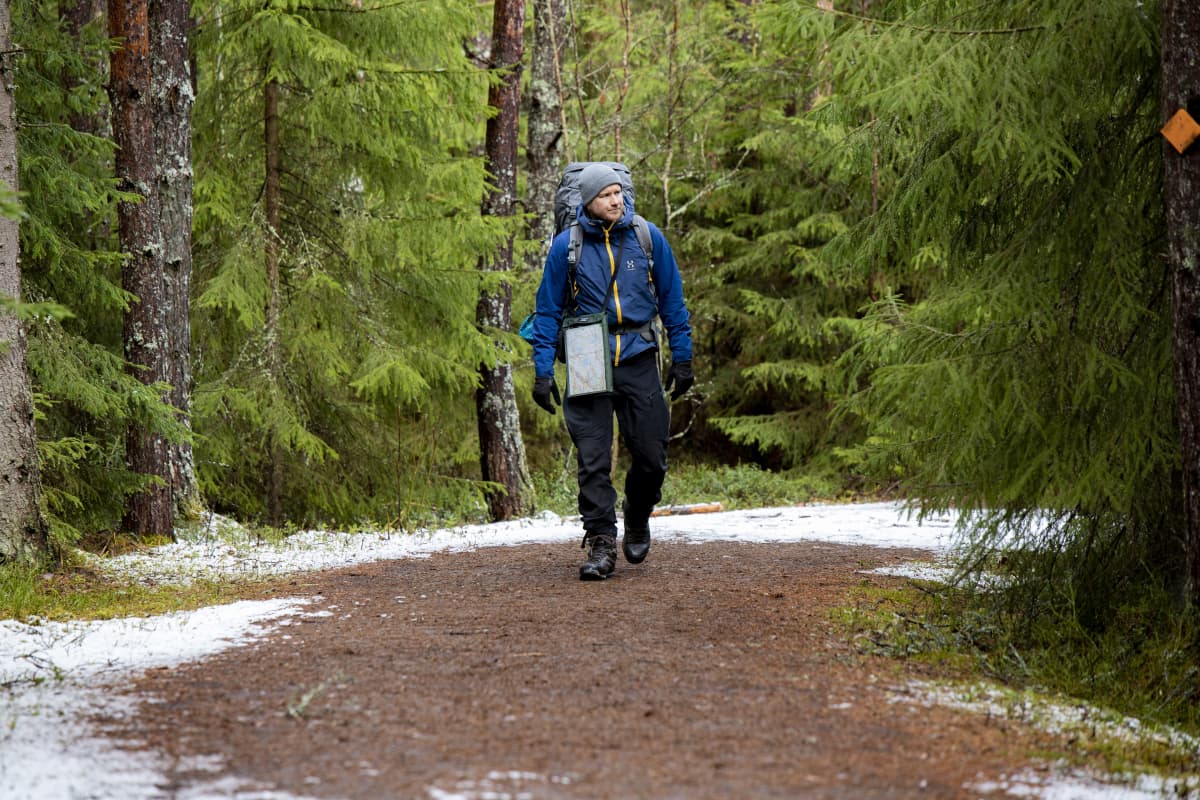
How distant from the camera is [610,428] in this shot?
7055mm

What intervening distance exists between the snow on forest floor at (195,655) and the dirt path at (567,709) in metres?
0.14

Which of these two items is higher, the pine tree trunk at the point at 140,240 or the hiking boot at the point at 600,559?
the pine tree trunk at the point at 140,240

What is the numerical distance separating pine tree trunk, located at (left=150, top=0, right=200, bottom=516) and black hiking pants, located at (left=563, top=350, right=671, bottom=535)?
13.0 ft

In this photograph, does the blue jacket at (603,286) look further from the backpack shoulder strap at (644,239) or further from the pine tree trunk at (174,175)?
the pine tree trunk at (174,175)

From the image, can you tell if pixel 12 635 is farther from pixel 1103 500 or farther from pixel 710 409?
pixel 710 409

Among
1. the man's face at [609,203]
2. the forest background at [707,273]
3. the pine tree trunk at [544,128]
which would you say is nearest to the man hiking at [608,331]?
the man's face at [609,203]

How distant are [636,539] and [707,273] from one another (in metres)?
11.5

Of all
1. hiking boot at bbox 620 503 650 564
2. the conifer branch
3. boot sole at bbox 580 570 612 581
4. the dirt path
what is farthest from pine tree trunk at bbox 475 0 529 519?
the conifer branch

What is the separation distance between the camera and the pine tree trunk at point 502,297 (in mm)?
12180

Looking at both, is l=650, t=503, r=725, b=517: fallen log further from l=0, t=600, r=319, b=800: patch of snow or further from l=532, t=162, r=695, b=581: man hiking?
l=0, t=600, r=319, b=800: patch of snow

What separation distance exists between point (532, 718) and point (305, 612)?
2457 mm

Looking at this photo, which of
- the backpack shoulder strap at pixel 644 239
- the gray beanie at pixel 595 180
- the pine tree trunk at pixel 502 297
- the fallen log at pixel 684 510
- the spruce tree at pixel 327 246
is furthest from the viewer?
the pine tree trunk at pixel 502 297

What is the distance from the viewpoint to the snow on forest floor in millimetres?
3385

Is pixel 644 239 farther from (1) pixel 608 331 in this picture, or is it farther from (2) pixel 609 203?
(1) pixel 608 331
